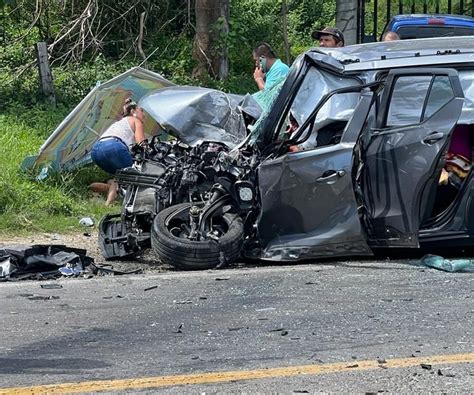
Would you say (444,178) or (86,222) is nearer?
(444,178)

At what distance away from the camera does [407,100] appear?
25.5 feet

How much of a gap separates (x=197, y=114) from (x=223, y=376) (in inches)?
216

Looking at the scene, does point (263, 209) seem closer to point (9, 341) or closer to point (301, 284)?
point (301, 284)

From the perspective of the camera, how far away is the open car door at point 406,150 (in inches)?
294

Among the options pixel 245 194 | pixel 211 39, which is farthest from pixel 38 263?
pixel 211 39

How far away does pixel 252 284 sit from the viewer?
23.5 feet

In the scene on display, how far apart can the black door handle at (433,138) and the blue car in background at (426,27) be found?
4.78m

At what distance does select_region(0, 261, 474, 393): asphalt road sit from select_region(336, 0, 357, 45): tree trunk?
6.73m

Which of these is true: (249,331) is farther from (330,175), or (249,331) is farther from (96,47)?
(96,47)

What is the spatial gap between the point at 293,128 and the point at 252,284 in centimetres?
160

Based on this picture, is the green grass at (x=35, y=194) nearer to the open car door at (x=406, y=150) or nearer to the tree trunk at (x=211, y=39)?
the tree trunk at (x=211, y=39)

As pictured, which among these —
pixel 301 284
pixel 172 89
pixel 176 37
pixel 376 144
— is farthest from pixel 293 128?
pixel 176 37

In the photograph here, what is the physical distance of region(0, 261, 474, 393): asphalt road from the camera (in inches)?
192

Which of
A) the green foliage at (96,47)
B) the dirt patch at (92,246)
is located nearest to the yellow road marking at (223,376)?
the dirt patch at (92,246)
